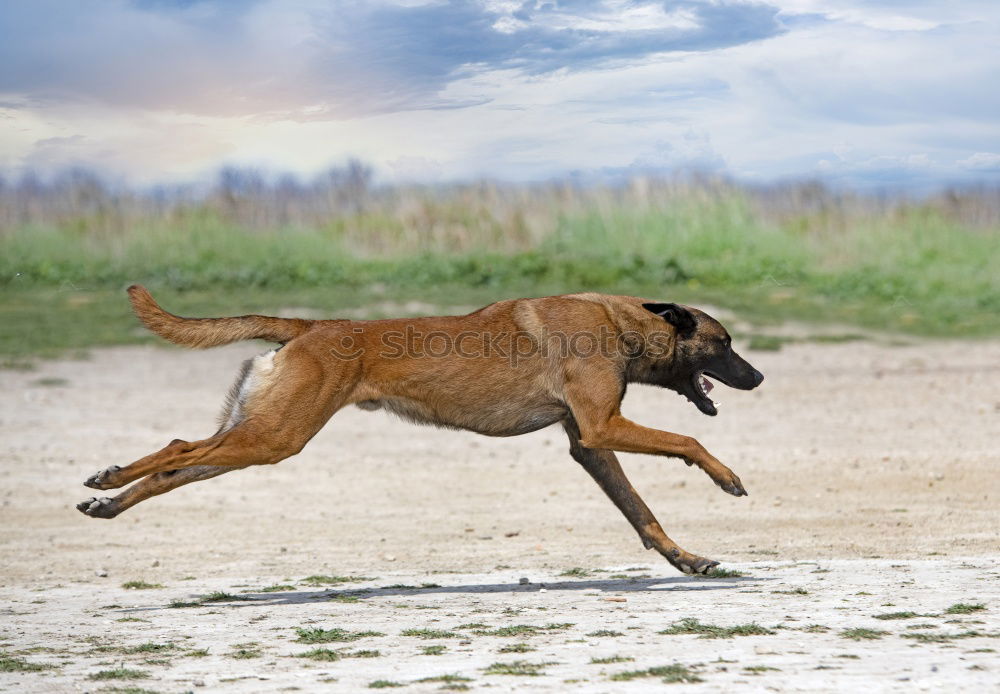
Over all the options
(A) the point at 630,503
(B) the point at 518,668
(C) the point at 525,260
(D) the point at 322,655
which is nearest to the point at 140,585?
(D) the point at 322,655

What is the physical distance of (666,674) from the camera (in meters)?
4.68

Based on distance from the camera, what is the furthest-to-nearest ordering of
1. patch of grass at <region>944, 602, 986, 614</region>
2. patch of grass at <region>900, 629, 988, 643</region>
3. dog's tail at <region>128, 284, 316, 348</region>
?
dog's tail at <region>128, 284, 316, 348</region>
patch of grass at <region>944, 602, 986, 614</region>
patch of grass at <region>900, 629, 988, 643</region>

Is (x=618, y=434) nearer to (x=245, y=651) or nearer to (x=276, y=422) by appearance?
(x=276, y=422)

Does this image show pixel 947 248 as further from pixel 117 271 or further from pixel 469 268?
pixel 117 271

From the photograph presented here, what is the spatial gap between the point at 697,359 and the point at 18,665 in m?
4.04

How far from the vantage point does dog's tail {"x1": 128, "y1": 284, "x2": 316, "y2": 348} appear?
6.98m

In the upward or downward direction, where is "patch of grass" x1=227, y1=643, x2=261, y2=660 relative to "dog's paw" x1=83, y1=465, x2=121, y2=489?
downward

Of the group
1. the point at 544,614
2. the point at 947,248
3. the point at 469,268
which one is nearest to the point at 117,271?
the point at 469,268

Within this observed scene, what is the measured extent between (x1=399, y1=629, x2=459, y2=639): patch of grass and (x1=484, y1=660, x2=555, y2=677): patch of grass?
0.62m

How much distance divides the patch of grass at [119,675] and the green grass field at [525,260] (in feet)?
43.1

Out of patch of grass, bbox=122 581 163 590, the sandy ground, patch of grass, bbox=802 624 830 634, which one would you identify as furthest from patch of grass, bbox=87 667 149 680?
patch of grass, bbox=802 624 830 634

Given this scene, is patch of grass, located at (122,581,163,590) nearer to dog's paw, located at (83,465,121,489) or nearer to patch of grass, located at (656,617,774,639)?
dog's paw, located at (83,465,121,489)

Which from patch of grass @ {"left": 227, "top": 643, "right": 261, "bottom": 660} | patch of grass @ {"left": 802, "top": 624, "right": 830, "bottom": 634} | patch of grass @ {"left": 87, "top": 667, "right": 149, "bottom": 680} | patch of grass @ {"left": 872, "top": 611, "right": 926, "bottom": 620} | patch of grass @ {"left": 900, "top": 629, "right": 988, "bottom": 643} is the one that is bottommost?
patch of grass @ {"left": 872, "top": 611, "right": 926, "bottom": 620}

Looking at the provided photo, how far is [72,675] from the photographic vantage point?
5.11 meters
